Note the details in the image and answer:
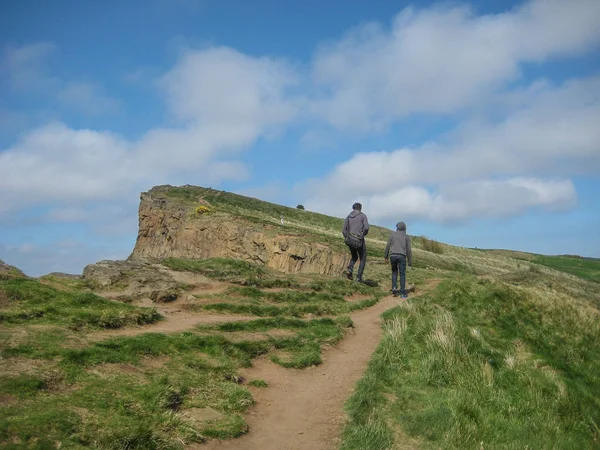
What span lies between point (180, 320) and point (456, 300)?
943 cm

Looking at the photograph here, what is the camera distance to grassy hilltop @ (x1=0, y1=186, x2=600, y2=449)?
695 centimetres

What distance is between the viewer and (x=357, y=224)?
20.2 meters

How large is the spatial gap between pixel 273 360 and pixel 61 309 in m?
4.99

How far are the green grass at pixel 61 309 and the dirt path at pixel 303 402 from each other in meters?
3.37

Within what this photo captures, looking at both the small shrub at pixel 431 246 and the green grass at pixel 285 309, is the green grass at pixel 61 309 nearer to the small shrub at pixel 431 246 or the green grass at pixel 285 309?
the green grass at pixel 285 309

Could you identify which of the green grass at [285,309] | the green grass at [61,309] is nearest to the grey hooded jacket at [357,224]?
the green grass at [285,309]

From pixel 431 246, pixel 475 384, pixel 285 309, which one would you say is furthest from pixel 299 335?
pixel 431 246

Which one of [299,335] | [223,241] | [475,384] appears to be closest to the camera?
[475,384]

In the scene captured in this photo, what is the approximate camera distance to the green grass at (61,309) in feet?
34.2

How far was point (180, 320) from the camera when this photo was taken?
1286cm

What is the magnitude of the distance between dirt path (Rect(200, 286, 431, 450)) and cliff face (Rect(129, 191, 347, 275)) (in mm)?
15479

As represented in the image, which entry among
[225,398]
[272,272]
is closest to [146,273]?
[272,272]

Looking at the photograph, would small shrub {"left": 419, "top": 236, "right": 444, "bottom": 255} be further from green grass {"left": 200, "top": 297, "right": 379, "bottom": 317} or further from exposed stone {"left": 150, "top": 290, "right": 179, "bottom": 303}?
exposed stone {"left": 150, "top": 290, "right": 179, "bottom": 303}

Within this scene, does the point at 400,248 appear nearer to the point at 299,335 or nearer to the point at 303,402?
the point at 299,335
